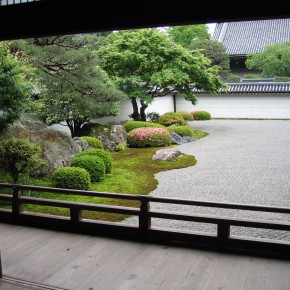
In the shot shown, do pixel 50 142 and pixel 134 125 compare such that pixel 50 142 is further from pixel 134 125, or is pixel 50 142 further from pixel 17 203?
pixel 134 125

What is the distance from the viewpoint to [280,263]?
3980 mm

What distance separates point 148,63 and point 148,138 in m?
4.01

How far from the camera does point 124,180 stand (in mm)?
9391

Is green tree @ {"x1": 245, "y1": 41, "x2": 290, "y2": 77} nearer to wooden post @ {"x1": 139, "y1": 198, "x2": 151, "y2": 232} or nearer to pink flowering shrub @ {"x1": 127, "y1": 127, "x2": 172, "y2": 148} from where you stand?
pink flowering shrub @ {"x1": 127, "y1": 127, "x2": 172, "y2": 148}


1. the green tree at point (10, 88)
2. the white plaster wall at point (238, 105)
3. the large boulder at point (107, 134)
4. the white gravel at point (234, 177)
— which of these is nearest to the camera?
the green tree at point (10, 88)

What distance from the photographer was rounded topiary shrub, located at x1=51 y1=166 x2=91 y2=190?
809cm

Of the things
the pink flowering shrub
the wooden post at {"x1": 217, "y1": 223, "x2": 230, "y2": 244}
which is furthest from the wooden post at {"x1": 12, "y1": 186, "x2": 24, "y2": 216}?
the pink flowering shrub

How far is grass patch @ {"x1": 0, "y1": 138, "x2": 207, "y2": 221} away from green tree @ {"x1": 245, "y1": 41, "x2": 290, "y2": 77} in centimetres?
1421

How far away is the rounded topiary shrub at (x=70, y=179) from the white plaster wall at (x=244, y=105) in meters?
18.2

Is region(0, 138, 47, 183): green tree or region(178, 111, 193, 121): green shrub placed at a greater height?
region(0, 138, 47, 183): green tree

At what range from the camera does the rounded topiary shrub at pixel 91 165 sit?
29.8 ft

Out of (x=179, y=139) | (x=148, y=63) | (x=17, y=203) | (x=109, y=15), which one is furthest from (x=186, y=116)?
(x=109, y=15)

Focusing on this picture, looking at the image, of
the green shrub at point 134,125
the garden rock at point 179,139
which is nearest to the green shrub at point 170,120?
the green shrub at point 134,125

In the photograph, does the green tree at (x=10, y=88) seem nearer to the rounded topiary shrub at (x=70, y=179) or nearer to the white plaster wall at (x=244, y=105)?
the rounded topiary shrub at (x=70, y=179)
